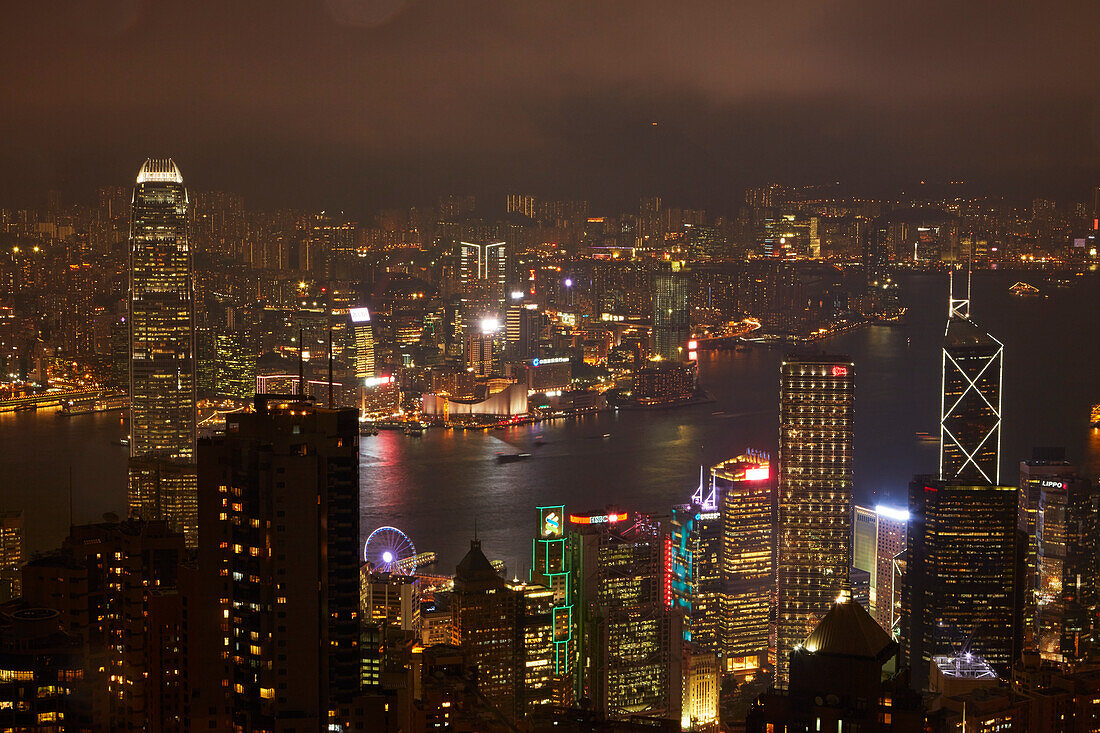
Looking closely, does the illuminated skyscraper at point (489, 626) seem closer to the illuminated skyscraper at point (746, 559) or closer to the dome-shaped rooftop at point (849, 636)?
the illuminated skyscraper at point (746, 559)

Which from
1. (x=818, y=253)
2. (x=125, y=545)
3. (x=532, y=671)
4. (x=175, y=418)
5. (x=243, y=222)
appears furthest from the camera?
(x=818, y=253)

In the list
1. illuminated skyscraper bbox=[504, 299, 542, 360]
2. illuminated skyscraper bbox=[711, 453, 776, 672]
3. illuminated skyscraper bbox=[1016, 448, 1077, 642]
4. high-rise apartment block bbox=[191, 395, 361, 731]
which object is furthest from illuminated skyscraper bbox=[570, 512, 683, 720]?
illuminated skyscraper bbox=[504, 299, 542, 360]

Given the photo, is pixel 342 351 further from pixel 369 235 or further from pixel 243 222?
pixel 243 222

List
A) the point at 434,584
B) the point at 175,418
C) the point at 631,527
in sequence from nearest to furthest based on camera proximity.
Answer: the point at 434,584
the point at 631,527
the point at 175,418

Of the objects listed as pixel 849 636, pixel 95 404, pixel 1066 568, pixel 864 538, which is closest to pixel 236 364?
pixel 95 404

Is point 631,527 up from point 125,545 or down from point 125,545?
down

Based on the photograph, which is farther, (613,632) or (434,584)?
(434,584)

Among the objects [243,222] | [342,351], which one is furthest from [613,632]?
[342,351]

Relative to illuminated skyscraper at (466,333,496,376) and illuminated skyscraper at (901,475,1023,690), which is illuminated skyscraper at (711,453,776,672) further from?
illuminated skyscraper at (466,333,496,376)
